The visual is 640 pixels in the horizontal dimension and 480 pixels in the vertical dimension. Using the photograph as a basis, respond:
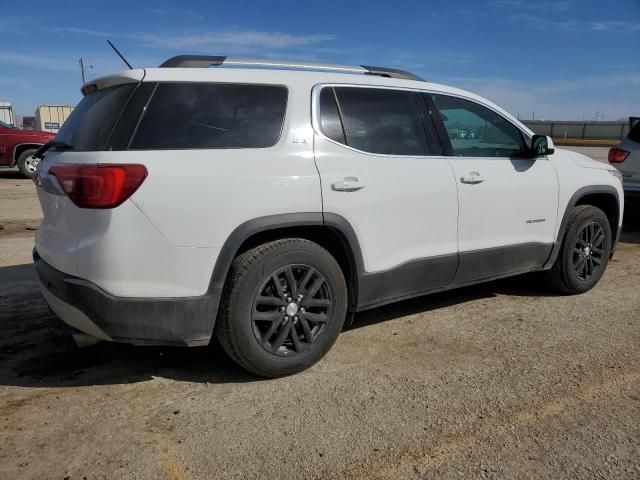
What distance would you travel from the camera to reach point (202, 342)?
309cm

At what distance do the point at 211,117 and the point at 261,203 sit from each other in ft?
1.84

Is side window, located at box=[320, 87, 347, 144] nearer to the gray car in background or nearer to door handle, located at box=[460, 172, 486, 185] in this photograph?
door handle, located at box=[460, 172, 486, 185]

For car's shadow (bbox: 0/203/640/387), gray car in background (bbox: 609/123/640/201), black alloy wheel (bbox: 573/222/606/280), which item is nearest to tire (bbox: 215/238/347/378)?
car's shadow (bbox: 0/203/640/387)

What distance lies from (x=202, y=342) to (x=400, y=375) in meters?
1.21

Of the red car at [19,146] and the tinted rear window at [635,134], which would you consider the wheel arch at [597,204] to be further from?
the red car at [19,146]

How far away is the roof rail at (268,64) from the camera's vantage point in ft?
10.9

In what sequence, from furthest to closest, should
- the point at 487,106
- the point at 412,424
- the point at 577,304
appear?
the point at 577,304, the point at 487,106, the point at 412,424

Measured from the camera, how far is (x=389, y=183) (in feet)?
11.8

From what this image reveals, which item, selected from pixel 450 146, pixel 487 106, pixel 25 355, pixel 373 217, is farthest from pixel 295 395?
pixel 487 106

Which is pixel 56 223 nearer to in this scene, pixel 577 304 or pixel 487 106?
pixel 487 106

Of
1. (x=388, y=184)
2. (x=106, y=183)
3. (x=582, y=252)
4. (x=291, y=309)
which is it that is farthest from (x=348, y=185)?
(x=582, y=252)

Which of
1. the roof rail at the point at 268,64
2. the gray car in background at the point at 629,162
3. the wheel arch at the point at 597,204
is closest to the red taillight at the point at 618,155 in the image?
the gray car in background at the point at 629,162

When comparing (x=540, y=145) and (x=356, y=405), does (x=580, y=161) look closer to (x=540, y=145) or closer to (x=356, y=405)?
(x=540, y=145)

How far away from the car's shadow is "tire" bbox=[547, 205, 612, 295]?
108 centimetres
